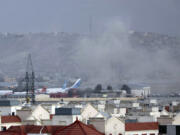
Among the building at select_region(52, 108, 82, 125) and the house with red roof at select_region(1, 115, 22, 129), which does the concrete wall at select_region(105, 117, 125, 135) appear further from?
the house with red roof at select_region(1, 115, 22, 129)

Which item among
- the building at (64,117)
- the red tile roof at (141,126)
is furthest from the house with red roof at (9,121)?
the red tile roof at (141,126)

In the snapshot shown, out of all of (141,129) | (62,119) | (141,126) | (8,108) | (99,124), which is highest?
(8,108)

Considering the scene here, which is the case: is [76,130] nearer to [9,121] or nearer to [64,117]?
[64,117]

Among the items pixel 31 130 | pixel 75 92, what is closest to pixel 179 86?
pixel 75 92

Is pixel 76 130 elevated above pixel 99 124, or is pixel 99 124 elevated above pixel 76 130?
pixel 76 130

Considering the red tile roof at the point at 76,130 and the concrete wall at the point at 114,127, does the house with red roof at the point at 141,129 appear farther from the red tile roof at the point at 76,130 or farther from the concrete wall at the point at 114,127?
the red tile roof at the point at 76,130

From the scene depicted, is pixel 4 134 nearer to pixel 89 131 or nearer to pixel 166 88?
pixel 89 131

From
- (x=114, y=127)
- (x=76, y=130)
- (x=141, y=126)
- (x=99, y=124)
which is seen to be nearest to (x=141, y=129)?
(x=141, y=126)

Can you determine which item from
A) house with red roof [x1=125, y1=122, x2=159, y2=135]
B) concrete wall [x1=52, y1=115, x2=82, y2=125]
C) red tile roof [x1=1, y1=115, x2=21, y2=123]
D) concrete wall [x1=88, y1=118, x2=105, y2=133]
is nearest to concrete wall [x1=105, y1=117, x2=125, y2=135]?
concrete wall [x1=88, y1=118, x2=105, y2=133]

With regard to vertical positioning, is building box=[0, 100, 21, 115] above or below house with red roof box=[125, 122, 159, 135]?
above
